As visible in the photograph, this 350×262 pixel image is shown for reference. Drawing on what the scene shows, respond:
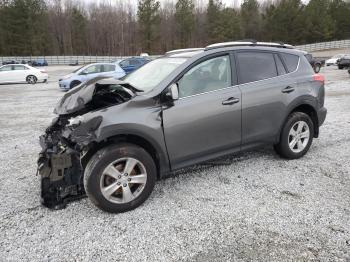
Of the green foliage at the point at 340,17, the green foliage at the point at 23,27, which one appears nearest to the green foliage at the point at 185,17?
the green foliage at the point at 23,27

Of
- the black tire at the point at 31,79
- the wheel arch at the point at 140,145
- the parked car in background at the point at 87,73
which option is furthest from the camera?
the black tire at the point at 31,79

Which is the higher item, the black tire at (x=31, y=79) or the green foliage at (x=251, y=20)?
the green foliage at (x=251, y=20)

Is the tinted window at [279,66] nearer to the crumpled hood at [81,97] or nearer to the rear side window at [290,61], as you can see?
the rear side window at [290,61]

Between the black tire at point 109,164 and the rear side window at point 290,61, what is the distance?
2619mm

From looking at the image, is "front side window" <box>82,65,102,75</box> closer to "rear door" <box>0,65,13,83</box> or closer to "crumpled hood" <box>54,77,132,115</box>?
"rear door" <box>0,65,13,83</box>

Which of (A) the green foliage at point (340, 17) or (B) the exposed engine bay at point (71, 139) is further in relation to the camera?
(A) the green foliage at point (340, 17)

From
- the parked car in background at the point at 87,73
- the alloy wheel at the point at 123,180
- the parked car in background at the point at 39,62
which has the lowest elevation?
the alloy wheel at the point at 123,180

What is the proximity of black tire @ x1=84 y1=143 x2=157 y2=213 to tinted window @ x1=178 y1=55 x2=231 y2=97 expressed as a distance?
0.89m

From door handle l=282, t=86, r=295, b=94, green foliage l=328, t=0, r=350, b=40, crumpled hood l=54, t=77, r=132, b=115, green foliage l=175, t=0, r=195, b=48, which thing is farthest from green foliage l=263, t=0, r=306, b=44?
crumpled hood l=54, t=77, r=132, b=115

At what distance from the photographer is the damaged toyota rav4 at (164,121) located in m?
3.13

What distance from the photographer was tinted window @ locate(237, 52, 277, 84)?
3.99 m

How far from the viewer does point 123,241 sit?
2.80 meters

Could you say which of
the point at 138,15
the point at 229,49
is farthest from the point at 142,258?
the point at 138,15

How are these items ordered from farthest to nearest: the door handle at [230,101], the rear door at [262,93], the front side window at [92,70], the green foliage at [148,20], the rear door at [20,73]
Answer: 1. the green foliage at [148,20]
2. the rear door at [20,73]
3. the front side window at [92,70]
4. the rear door at [262,93]
5. the door handle at [230,101]
